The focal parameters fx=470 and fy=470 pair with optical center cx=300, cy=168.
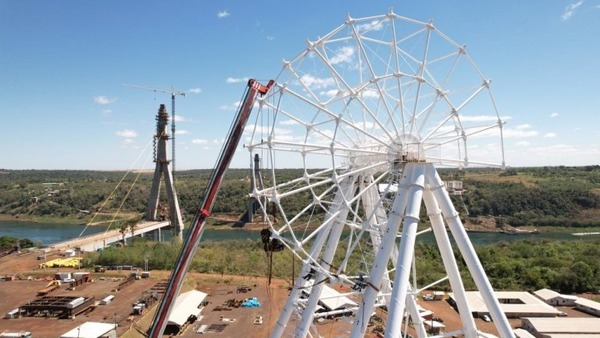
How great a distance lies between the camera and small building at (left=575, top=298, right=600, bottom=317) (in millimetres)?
37688

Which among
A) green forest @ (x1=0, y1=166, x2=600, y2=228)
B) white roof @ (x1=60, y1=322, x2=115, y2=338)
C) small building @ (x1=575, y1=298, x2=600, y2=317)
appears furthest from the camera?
green forest @ (x1=0, y1=166, x2=600, y2=228)

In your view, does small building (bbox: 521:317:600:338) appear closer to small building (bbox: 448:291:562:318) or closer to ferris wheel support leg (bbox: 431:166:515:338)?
small building (bbox: 448:291:562:318)

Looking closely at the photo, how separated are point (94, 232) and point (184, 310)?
75.2 meters

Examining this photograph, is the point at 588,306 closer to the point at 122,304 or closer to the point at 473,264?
the point at 473,264

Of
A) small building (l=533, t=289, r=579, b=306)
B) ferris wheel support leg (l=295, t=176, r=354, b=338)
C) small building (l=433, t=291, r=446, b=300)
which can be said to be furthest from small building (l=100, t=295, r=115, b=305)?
small building (l=533, t=289, r=579, b=306)

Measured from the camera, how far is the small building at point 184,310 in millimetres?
33688

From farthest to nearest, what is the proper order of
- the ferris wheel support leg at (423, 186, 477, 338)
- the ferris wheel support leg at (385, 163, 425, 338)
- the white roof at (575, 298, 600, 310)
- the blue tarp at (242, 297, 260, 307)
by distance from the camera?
1. the blue tarp at (242, 297, 260, 307)
2. the white roof at (575, 298, 600, 310)
3. the ferris wheel support leg at (423, 186, 477, 338)
4. the ferris wheel support leg at (385, 163, 425, 338)

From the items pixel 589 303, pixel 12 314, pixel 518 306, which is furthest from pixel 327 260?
pixel 589 303

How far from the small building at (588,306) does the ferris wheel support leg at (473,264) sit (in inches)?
1081

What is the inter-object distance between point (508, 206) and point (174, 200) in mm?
80438

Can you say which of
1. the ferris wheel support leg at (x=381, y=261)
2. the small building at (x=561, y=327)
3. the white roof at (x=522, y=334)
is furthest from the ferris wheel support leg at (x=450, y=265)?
the small building at (x=561, y=327)

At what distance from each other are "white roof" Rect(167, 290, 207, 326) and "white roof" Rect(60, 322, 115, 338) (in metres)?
4.17

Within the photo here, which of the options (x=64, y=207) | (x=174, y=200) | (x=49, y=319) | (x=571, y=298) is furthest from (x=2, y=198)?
(x=571, y=298)

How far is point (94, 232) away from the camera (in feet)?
335
